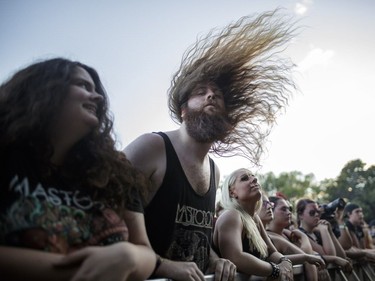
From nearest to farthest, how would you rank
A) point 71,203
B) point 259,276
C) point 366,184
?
point 71,203
point 259,276
point 366,184

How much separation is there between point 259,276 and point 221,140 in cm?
105

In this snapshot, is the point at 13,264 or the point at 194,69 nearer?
the point at 13,264

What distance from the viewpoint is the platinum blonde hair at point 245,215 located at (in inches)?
118

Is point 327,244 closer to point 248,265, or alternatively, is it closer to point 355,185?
point 248,265

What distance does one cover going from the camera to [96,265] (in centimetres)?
112

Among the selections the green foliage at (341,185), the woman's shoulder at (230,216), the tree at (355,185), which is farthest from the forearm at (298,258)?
the tree at (355,185)

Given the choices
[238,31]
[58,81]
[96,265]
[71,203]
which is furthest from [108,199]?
[238,31]

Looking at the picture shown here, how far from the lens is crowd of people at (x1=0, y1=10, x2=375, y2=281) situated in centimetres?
123

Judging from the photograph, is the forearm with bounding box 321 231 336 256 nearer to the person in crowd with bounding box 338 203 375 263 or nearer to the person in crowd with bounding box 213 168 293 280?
the person in crowd with bounding box 338 203 375 263

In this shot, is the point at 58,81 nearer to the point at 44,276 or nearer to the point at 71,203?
the point at 71,203

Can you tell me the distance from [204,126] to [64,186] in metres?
1.25

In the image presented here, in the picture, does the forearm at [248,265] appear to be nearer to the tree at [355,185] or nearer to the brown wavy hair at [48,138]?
the brown wavy hair at [48,138]

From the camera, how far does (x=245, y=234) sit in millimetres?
3010

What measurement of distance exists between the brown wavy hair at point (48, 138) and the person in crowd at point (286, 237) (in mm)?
2366
